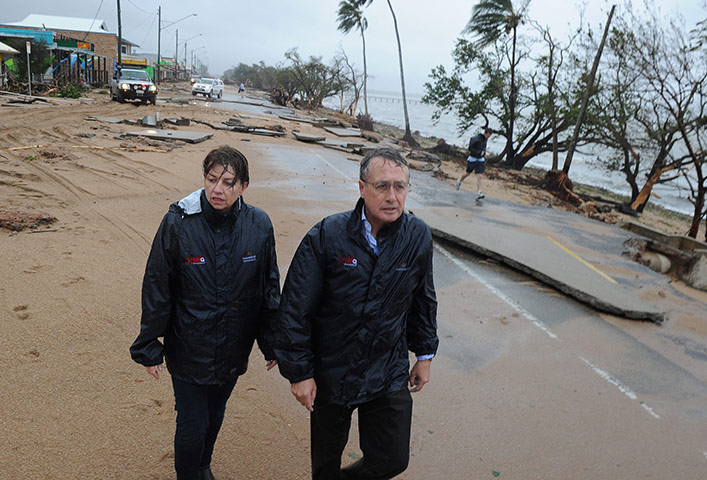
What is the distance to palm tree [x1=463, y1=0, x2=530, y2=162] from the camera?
85.3ft

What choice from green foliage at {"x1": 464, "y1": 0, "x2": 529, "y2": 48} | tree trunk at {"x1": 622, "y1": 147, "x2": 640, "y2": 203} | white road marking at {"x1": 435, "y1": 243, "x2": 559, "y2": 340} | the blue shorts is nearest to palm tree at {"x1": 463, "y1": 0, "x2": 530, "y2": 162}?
green foliage at {"x1": 464, "y1": 0, "x2": 529, "y2": 48}

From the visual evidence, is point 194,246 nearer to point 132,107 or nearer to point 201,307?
point 201,307

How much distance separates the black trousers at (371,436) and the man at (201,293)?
41 centimetres

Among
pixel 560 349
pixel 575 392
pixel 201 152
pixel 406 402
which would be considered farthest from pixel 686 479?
pixel 201 152

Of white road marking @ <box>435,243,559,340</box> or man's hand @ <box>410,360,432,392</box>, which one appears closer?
man's hand @ <box>410,360,432,392</box>

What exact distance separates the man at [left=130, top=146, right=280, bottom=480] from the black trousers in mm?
415

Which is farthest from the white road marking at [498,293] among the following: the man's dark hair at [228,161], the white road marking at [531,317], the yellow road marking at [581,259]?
the man's dark hair at [228,161]

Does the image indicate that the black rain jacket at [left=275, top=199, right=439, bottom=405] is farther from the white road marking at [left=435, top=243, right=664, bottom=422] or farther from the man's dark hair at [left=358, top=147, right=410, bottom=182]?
the white road marking at [left=435, top=243, right=664, bottom=422]

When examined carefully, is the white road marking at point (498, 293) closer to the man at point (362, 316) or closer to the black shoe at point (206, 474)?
the man at point (362, 316)

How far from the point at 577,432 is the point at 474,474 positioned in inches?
41.1

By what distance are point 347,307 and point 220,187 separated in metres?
0.82

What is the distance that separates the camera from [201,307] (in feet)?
7.77

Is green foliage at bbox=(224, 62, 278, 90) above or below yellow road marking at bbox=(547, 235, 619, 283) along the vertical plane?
above

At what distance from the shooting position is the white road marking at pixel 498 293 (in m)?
5.57
